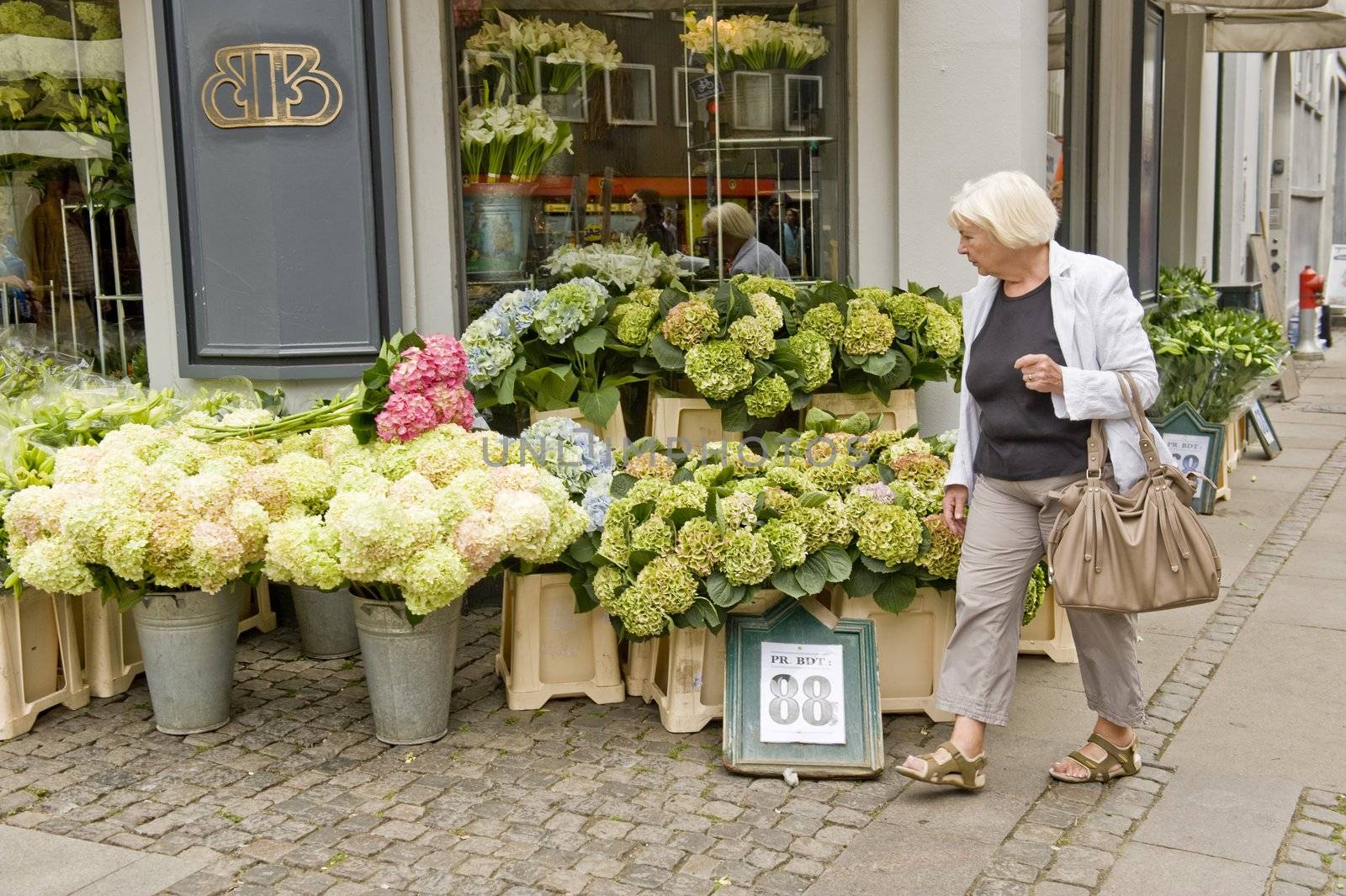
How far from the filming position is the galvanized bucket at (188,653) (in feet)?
15.2

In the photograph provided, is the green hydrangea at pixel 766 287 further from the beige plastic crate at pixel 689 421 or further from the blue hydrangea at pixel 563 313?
the blue hydrangea at pixel 563 313

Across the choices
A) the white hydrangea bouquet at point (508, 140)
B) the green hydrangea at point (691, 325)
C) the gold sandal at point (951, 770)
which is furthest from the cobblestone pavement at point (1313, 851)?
the white hydrangea bouquet at point (508, 140)

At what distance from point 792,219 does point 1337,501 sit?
14.1ft

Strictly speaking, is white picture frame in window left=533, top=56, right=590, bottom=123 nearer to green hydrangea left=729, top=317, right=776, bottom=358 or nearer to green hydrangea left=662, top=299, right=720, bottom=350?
green hydrangea left=662, top=299, right=720, bottom=350

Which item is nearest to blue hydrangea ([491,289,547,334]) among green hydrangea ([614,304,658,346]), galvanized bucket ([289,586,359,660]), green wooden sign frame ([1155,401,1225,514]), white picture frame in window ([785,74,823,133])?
green hydrangea ([614,304,658,346])

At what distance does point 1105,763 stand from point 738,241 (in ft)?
10.5

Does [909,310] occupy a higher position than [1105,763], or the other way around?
[909,310]

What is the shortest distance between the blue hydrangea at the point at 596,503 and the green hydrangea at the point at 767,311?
4.03 ft

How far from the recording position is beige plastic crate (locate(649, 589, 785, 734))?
4.61 metres

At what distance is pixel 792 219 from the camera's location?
6.53m

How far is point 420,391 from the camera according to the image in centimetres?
463

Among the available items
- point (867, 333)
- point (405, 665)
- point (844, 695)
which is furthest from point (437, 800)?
point (867, 333)

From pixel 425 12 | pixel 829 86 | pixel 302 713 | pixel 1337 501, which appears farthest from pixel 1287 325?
pixel 302 713

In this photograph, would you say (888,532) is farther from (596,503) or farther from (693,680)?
(596,503)
